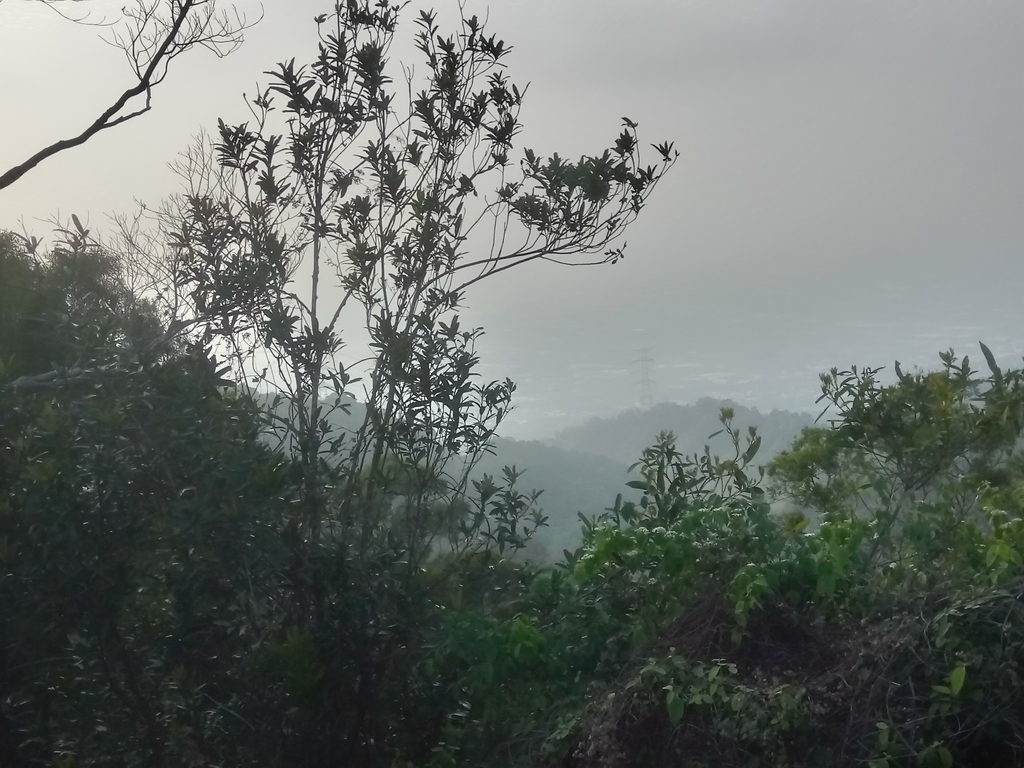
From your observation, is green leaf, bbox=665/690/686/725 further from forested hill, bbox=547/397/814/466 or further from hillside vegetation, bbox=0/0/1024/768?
forested hill, bbox=547/397/814/466

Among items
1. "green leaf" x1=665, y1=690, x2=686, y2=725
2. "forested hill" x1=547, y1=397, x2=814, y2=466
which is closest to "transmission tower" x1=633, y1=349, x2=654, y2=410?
"forested hill" x1=547, y1=397, x2=814, y2=466

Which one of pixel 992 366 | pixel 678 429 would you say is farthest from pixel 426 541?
pixel 992 366

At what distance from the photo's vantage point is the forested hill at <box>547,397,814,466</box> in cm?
366

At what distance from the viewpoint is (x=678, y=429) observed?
3.92 m

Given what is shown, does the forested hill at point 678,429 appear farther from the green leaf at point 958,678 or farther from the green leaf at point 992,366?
the green leaf at point 958,678

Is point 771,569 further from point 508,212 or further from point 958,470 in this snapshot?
point 508,212

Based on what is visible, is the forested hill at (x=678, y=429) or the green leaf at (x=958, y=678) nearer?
the green leaf at (x=958, y=678)

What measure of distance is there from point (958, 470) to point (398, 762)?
2464 mm

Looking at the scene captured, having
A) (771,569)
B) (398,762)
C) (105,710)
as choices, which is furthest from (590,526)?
(105,710)

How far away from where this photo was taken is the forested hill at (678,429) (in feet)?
12.0

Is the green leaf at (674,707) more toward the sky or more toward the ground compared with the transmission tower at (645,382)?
more toward the ground

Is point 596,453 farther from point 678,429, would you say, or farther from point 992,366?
point 992,366

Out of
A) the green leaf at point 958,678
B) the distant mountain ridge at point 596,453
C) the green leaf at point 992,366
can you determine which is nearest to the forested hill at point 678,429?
the distant mountain ridge at point 596,453

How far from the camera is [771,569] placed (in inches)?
105
